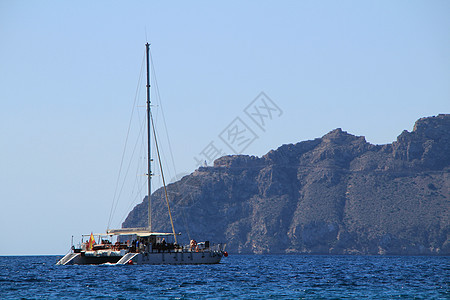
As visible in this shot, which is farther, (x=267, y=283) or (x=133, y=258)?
(x=133, y=258)

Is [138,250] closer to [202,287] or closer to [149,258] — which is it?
[149,258]

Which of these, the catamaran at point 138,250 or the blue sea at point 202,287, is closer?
the blue sea at point 202,287

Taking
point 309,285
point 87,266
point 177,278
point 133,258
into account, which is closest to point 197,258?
point 133,258

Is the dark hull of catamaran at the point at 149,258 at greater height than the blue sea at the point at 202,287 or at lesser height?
greater

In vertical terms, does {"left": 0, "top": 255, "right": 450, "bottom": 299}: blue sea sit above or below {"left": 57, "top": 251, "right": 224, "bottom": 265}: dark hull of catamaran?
below

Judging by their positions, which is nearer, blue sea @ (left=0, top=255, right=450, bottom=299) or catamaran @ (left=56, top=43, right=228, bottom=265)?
blue sea @ (left=0, top=255, right=450, bottom=299)

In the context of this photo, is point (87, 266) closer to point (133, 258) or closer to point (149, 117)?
point (133, 258)

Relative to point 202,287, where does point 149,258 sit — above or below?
above

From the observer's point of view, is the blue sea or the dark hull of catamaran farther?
the dark hull of catamaran

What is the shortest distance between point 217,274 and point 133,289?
18.8m

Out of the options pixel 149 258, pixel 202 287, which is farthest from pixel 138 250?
pixel 202 287

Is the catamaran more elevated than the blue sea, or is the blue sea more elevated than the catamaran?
the catamaran

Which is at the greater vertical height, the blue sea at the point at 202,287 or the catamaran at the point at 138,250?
the catamaran at the point at 138,250

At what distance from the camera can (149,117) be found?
91.7 meters
